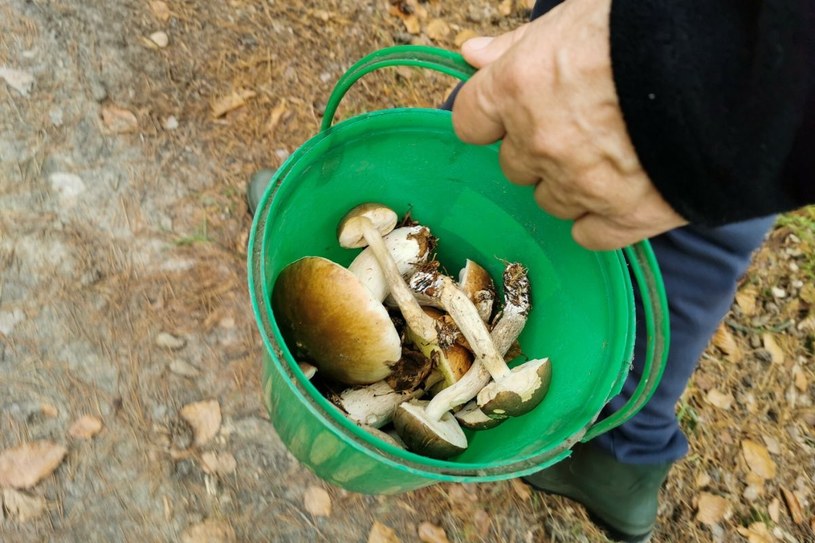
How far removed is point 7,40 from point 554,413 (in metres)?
1.77

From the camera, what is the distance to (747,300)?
2119 millimetres

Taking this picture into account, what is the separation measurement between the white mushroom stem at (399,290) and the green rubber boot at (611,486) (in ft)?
1.88

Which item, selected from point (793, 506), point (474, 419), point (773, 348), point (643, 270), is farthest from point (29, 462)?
point (773, 348)

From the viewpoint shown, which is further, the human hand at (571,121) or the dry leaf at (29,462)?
the dry leaf at (29,462)

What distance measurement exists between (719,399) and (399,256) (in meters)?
1.17

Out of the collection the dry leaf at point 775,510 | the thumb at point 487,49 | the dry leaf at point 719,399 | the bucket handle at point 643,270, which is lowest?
the dry leaf at point 775,510

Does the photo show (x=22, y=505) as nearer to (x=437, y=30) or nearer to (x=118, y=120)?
(x=118, y=120)

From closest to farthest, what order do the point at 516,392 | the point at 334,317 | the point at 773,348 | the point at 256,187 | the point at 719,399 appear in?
the point at 334,317 → the point at 516,392 → the point at 256,187 → the point at 719,399 → the point at 773,348

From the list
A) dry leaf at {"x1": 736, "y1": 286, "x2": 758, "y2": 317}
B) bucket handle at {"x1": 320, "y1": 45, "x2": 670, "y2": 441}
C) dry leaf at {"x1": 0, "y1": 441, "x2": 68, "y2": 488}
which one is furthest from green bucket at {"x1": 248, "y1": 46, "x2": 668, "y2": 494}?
dry leaf at {"x1": 736, "y1": 286, "x2": 758, "y2": 317}

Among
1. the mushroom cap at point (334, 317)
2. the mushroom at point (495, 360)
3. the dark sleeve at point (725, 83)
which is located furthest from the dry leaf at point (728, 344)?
the dark sleeve at point (725, 83)

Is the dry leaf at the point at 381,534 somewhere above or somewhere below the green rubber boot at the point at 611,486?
below

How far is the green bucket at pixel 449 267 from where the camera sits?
100 cm

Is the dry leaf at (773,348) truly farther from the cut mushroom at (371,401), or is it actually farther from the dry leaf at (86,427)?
the dry leaf at (86,427)

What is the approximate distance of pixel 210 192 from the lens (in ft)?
5.87
